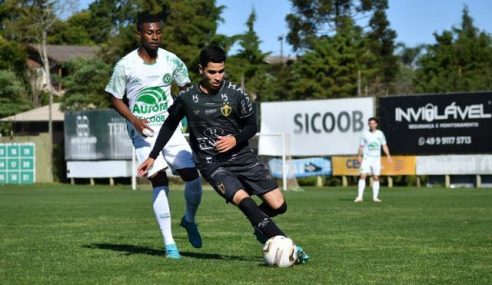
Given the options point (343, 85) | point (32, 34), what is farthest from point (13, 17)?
point (343, 85)

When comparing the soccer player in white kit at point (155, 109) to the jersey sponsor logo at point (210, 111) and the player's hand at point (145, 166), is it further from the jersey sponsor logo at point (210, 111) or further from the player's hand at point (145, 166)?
the jersey sponsor logo at point (210, 111)

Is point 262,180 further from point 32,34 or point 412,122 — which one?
point 32,34

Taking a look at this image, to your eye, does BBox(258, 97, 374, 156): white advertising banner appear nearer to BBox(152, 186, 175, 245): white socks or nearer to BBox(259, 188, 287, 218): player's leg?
BBox(152, 186, 175, 245): white socks

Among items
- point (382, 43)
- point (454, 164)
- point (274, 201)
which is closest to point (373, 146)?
point (454, 164)

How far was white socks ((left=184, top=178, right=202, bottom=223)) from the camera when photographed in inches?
440

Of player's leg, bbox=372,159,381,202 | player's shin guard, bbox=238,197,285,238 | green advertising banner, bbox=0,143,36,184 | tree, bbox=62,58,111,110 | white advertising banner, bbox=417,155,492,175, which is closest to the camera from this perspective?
player's shin guard, bbox=238,197,285,238

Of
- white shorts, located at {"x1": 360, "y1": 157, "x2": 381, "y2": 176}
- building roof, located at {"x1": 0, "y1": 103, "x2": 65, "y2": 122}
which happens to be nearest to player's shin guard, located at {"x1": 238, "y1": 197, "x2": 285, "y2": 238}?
white shorts, located at {"x1": 360, "y1": 157, "x2": 381, "y2": 176}

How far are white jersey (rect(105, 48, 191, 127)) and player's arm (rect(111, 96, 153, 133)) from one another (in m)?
0.06

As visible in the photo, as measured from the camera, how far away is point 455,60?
64688 mm

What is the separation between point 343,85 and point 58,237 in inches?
2063

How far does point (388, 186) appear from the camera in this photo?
40906 mm

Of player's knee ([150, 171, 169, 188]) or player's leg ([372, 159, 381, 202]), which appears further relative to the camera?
player's leg ([372, 159, 381, 202])

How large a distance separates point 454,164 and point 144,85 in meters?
29.7

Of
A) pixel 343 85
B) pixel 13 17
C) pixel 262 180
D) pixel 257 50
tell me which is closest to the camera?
pixel 262 180
